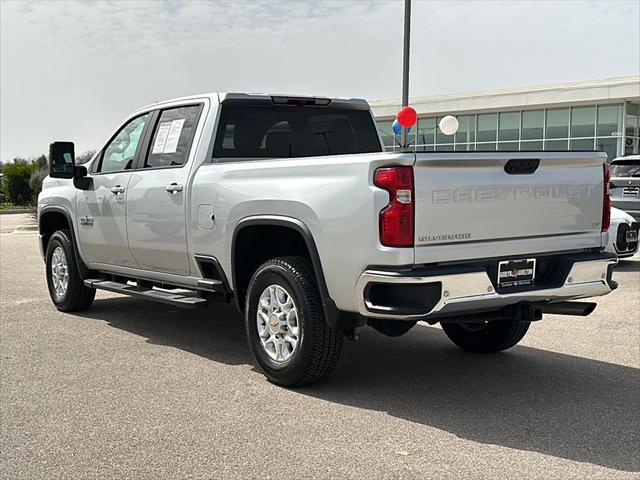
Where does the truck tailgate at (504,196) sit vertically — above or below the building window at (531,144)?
below

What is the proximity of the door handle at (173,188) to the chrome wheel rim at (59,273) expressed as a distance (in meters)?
2.39

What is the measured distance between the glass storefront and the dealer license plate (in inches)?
1079

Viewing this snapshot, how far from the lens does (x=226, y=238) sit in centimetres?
591

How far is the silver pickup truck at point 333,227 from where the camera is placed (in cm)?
469

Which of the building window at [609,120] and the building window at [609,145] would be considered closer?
the building window at [609,120]

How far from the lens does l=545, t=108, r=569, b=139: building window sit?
116 ft

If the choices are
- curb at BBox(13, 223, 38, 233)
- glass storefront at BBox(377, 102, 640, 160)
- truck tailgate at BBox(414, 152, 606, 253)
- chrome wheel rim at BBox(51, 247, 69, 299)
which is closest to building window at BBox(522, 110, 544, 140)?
glass storefront at BBox(377, 102, 640, 160)

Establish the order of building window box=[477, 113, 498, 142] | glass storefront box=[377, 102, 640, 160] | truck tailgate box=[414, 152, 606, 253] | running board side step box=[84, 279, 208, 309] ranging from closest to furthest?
truck tailgate box=[414, 152, 606, 253] → running board side step box=[84, 279, 208, 309] → glass storefront box=[377, 102, 640, 160] → building window box=[477, 113, 498, 142]

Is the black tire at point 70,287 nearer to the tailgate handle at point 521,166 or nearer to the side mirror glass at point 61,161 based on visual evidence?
the side mirror glass at point 61,161

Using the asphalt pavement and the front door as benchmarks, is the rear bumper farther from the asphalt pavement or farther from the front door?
the front door

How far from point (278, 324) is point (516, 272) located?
64.9 inches

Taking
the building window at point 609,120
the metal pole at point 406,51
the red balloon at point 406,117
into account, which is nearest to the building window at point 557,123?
the building window at point 609,120

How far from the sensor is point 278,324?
217 inches

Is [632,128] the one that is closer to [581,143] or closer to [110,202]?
[581,143]
